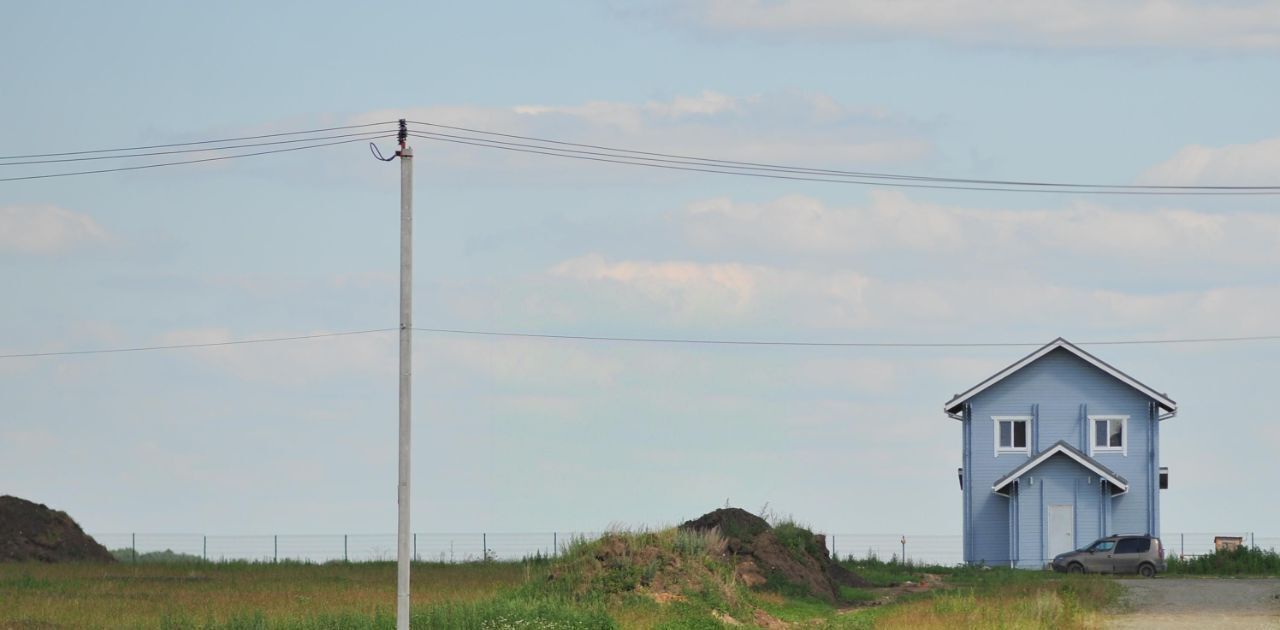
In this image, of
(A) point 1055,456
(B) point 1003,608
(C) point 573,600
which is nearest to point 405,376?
(C) point 573,600

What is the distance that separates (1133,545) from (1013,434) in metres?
8.05

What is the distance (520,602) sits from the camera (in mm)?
33750

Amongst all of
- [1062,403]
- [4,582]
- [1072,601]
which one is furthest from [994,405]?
[4,582]

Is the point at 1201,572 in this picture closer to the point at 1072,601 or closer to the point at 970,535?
the point at 970,535

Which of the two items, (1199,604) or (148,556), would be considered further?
(148,556)

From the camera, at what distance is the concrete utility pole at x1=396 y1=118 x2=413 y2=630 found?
1056 inches

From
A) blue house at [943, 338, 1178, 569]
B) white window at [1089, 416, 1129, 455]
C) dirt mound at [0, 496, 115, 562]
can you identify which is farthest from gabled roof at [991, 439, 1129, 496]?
dirt mound at [0, 496, 115, 562]

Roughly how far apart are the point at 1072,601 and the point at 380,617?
52.8 feet

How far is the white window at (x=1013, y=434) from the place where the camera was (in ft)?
204

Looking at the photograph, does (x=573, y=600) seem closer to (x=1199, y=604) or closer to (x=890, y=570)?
(x=1199, y=604)

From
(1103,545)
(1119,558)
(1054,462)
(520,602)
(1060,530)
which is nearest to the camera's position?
(520,602)

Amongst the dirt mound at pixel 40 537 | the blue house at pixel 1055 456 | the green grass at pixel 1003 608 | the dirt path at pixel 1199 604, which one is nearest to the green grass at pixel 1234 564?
the blue house at pixel 1055 456

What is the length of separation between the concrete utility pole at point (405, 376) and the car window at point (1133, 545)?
34.9 meters

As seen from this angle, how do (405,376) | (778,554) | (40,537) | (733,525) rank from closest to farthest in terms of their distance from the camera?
(405,376), (778,554), (733,525), (40,537)
